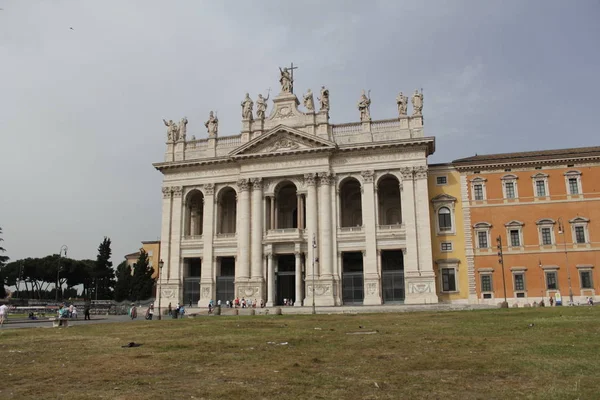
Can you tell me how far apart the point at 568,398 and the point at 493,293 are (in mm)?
43689

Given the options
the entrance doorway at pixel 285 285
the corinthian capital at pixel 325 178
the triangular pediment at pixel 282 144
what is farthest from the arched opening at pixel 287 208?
the corinthian capital at pixel 325 178

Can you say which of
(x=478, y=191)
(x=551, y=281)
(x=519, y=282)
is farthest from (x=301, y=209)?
(x=551, y=281)

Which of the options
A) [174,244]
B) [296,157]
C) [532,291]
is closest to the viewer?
[532,291]

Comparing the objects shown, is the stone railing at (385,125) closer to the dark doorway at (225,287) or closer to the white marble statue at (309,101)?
the white marble statue at (309,101)

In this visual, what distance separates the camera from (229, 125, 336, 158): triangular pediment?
52969mm

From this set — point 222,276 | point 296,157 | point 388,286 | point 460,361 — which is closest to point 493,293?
point 388,286

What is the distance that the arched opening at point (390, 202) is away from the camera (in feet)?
185

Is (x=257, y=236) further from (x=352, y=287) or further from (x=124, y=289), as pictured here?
(x=124, y=289)

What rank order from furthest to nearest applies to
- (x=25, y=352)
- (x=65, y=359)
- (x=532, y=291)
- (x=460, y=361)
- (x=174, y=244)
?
1. (x=174, y=244)
2. (x=532, y=291)
3. (x=25, y=352)
4. (x=65, y=359)
5. (x=460, y=361)

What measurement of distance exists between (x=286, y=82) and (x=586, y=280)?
34.8 metres

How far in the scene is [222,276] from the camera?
2211 inches

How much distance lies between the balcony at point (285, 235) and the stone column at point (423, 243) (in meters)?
11.3

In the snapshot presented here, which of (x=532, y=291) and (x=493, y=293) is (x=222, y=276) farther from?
(x=532, y=291)

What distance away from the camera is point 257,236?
176 feet
